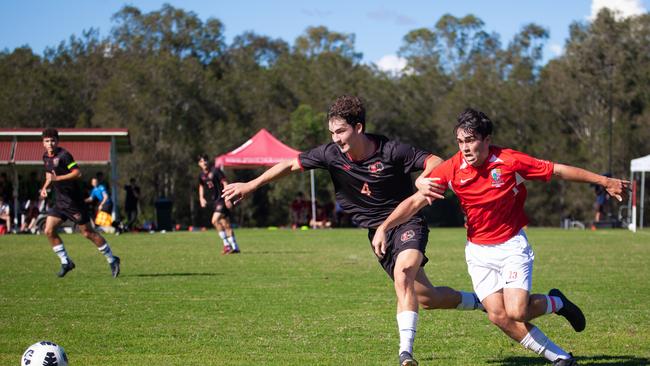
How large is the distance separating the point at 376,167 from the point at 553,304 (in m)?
1.94

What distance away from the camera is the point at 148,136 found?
183 feet

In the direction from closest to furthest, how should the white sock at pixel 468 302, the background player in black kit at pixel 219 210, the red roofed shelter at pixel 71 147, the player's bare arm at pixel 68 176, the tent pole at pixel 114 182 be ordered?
the white sock at pixel 468 302, the player's bare arm at pixel 68 176, the background player in black kit at pixel 219 210, the tent pole at pixel 114 182, the red roofed shelter at pixel 71 147

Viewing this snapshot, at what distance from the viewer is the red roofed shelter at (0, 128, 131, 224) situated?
112 feet

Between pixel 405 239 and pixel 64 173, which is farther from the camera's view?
pixel 64 173

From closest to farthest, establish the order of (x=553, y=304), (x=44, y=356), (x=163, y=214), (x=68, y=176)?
(x=44, y=356) < (x=553, y=304) < (x=68, y=176) < (x=163, y=214)

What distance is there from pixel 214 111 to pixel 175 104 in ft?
12.0

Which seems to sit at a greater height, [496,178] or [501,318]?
[496,178]

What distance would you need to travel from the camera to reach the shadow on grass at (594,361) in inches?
296

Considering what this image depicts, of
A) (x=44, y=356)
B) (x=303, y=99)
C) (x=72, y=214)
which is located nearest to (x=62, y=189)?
(x=72, y=214)

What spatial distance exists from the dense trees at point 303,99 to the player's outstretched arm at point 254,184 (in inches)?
1742

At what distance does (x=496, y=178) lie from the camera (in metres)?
7.31

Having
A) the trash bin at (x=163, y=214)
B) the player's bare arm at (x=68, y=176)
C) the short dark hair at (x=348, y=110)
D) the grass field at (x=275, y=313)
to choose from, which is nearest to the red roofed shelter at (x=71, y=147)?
the trash bin at (x=163, y=214)

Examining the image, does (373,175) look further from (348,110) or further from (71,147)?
(71,147)

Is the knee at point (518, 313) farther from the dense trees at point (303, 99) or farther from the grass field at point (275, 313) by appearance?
the dense trees at point (303, 99)
